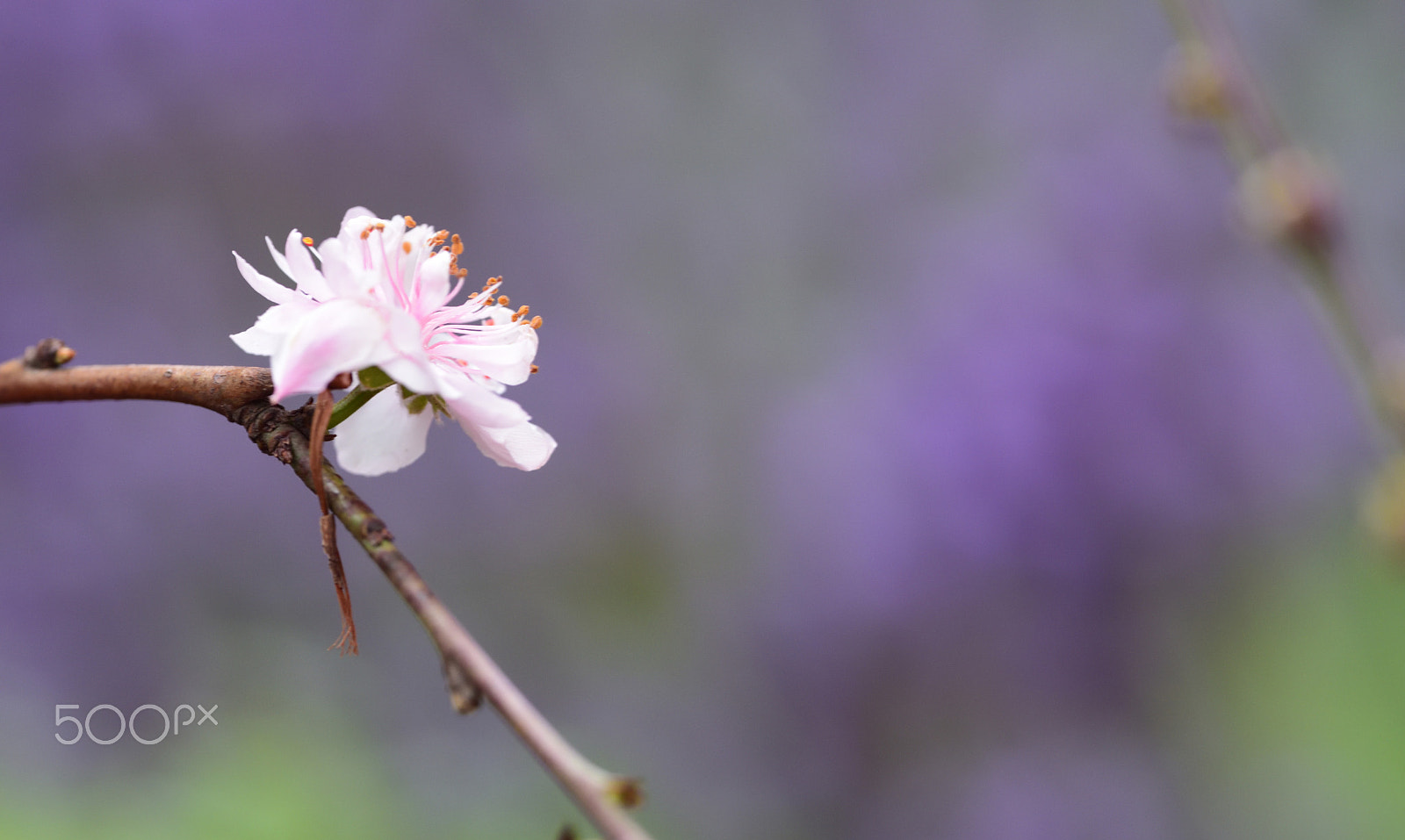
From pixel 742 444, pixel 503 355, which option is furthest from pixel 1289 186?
pixel 742 444

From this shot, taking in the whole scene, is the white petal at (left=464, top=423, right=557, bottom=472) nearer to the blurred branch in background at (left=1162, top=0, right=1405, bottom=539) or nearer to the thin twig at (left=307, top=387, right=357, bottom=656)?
the thin twig at (left=307, top=387, right=357, bottom=656)

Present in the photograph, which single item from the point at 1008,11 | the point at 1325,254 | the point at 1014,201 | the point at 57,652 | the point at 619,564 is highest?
the point at 1008,11

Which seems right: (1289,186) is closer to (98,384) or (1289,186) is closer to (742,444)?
(98,384)

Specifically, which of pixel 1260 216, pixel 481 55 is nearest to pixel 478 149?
pixel 481 55

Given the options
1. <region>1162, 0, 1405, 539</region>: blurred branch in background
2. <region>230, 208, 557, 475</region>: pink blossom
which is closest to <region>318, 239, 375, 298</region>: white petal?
<region>230, 208, 557, 475</region>: pink blossom

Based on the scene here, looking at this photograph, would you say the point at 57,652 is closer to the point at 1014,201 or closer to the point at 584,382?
the point at 584,382

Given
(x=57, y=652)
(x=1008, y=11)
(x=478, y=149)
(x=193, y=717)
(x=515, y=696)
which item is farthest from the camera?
(x=1008, y=11)

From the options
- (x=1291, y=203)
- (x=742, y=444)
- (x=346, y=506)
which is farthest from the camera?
(x=742, y=444)
